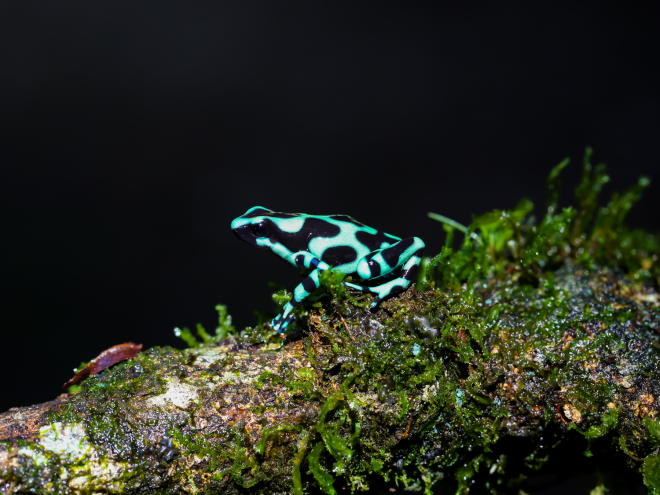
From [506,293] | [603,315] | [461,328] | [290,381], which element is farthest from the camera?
[506,293]

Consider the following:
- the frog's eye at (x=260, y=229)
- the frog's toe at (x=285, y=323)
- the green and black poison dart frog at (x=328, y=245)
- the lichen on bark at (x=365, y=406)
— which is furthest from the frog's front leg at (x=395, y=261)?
the frog's eye at (x=260, y=229)

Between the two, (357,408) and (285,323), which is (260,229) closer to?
(285,323)

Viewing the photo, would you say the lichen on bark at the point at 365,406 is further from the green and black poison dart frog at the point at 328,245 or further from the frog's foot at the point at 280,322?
the green and black poison dart frog at the point at 328,245

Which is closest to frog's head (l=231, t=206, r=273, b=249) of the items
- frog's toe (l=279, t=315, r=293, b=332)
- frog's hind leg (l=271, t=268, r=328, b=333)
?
frog's hind leg (l=271, t=268, r=328, b=333)

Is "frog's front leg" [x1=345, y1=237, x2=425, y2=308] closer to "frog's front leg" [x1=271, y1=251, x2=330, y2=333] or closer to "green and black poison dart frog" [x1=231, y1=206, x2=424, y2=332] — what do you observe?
"green and black poison dart frog" [x1=231, y1=206, x2=424, y2=332]

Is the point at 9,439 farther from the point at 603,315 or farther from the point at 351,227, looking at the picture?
the point at 603,315

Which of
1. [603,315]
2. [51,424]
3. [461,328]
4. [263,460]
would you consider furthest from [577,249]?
[51,424]
